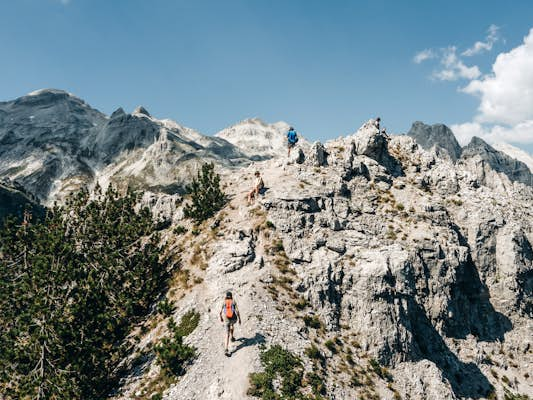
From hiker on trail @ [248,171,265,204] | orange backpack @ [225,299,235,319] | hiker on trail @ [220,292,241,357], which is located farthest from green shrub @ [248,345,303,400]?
hiker on trail @ [248,171,265,204]

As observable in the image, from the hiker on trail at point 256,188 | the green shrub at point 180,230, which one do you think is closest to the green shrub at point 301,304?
the hiker on trail at point 256,188

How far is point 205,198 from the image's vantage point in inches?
1941

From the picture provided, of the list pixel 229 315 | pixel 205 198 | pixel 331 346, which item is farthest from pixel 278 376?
pixel 205 198

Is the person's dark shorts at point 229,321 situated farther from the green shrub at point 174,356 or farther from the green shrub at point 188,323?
the green shrub at point 188,323

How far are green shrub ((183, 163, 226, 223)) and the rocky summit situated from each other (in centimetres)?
170

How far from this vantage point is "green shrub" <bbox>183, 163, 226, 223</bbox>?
49.2m

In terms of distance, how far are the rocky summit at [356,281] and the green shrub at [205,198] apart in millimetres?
1703

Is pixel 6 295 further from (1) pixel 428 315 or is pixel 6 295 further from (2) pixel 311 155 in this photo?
(1) pixel 428 315

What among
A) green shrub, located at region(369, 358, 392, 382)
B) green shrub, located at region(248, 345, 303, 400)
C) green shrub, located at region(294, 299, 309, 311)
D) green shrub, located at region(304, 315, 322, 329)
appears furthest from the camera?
green shrub, located at region(294, 299, 309, 311)

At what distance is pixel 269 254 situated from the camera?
136ft

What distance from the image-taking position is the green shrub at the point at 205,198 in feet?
161

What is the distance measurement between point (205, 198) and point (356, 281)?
22.2 metres

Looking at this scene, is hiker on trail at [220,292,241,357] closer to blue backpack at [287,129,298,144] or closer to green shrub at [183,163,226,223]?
green shrub at [183,163,226,223]

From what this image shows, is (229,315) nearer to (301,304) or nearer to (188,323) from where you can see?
(188,323)
